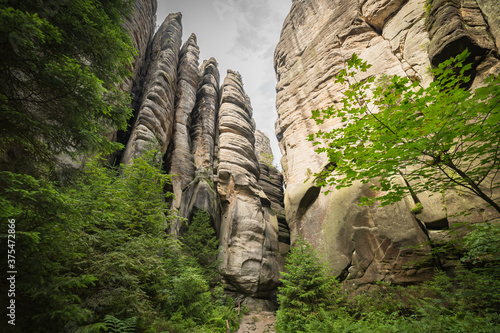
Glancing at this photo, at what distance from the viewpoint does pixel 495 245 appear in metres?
3.18

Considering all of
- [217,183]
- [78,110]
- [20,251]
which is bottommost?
[20,251]

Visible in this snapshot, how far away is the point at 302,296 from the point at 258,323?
20.8 ft

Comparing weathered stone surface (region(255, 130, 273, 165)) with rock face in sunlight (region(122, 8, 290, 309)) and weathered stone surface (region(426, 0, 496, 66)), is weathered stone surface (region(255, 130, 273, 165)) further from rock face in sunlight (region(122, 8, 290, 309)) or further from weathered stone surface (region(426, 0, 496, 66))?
weathered stone surface (region(426, 0, 496, 66))

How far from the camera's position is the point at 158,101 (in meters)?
18.9

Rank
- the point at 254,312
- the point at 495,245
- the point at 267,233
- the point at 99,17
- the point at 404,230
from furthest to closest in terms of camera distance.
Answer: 1. the point at 267,233
2. the point at 254,312
3. the point at 404,230
4. the point at 99,17
5. the point at 495,245

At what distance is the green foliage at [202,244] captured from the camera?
1365cm

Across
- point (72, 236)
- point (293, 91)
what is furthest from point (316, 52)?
point (72, 236)

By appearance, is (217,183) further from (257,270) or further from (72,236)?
(72,236)

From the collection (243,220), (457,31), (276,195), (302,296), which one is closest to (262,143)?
(276,195)

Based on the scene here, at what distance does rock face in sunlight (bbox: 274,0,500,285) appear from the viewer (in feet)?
29.7

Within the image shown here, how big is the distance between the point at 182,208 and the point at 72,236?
14.0 meters

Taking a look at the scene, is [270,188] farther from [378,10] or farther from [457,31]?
[457,31]

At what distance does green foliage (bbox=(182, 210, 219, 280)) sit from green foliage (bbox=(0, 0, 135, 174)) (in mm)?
11128

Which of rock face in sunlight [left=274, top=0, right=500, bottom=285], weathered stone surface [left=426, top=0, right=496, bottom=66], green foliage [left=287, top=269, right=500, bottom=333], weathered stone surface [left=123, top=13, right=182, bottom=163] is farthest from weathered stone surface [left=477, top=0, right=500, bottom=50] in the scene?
weathered stone surface [left=123, top=13, right=182, bottom=163]
